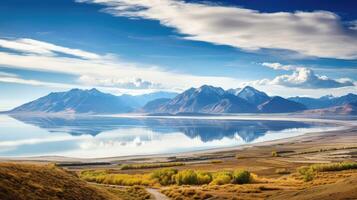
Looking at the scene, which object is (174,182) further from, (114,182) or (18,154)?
(18,154)

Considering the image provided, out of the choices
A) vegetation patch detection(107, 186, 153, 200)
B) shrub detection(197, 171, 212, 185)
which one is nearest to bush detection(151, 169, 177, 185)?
shrub detection(197, 171, 212, 185)

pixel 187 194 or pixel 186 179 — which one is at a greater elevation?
pixel 187 194

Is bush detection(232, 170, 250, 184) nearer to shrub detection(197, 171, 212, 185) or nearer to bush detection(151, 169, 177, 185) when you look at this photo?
shrub detection(197, 171, 212, 185)

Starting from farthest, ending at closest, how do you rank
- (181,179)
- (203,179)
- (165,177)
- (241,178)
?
1. (165,177)
2. (203,179)
3. (181,179)
4. (241,178)

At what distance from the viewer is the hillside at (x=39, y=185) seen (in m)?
24.3

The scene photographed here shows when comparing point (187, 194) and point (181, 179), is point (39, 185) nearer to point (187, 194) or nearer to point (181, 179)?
point (187, 194)

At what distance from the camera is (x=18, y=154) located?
12306 centimetres

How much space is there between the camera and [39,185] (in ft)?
89.4

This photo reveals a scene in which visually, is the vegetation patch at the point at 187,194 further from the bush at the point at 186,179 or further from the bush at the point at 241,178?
the bush at the point at 241,178

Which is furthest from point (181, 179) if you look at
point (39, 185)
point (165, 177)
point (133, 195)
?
point (39, 185)

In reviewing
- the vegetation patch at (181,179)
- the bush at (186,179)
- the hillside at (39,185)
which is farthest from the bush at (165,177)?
the hillside at (39,185)

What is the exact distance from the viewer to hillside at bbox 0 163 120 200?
24.3 metres

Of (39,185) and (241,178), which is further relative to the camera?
(241,178)

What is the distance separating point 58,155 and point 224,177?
80279 mm
